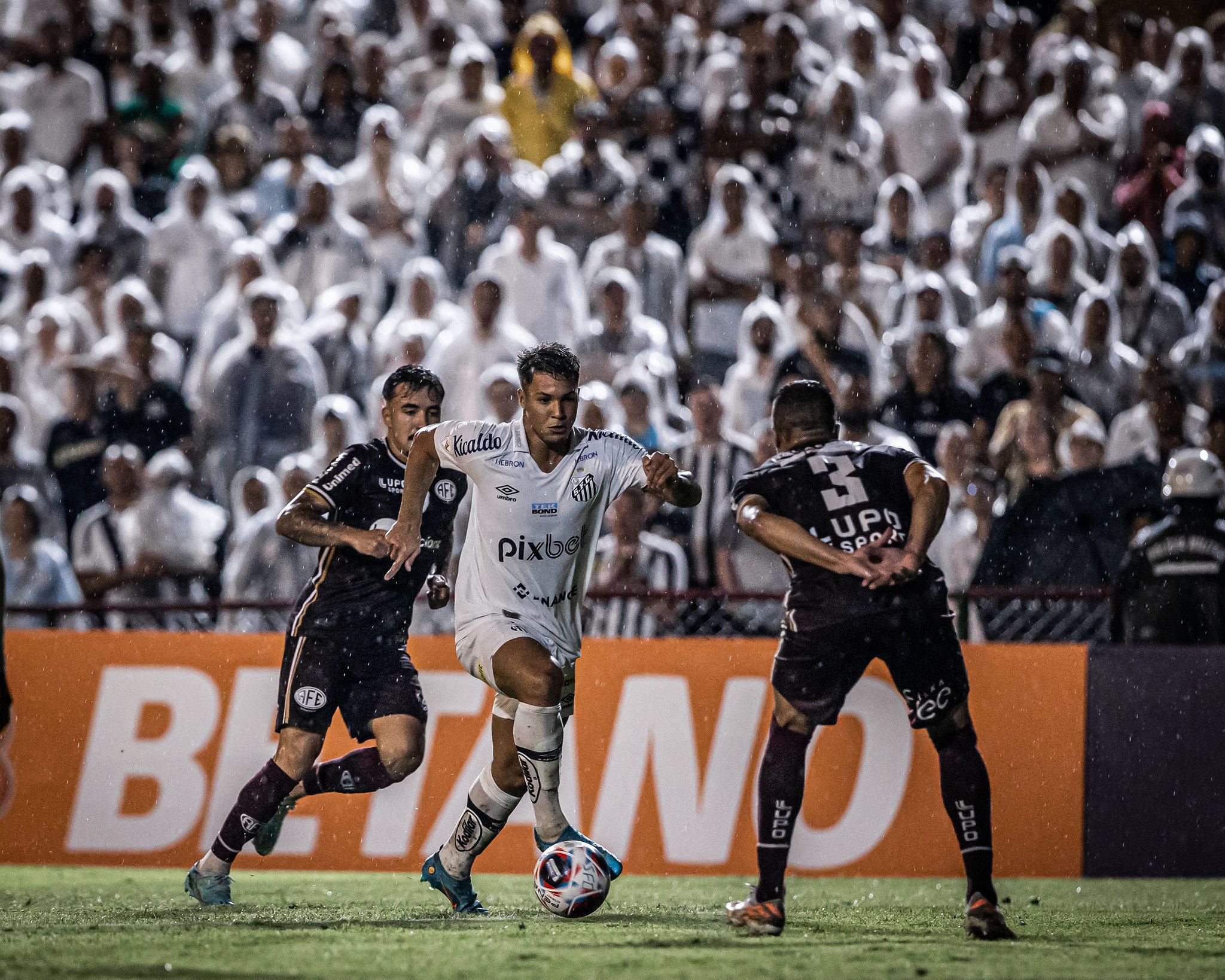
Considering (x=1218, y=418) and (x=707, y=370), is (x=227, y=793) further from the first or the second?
(x=1218, y=418)

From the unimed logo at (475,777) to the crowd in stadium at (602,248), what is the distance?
78 cm

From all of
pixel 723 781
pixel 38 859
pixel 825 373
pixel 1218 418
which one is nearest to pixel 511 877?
pixel 723 781

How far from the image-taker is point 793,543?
286 inches

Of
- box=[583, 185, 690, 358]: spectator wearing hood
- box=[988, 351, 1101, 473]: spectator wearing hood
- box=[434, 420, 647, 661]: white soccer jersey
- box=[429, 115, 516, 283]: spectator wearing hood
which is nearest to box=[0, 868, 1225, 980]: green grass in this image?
box=[434, 420, 647, 661]: white soccer jersey

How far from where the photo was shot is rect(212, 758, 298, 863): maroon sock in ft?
27.1

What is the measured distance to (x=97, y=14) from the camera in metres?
18.2

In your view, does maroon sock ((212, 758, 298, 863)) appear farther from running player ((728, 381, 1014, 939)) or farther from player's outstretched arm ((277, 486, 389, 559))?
running player ((728, 381, 1014, 939))

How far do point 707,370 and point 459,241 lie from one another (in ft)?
8.11

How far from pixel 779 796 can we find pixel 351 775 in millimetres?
2195

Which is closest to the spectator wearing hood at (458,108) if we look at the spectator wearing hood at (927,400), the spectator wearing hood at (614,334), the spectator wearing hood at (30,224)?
the spectator wearing hood at (614,334)

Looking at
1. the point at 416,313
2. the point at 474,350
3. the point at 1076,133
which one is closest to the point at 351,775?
the point at 474,350

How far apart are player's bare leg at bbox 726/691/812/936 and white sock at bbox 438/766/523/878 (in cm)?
116

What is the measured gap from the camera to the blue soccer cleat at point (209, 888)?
827 cm

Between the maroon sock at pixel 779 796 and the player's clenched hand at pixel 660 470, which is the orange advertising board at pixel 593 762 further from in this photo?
the player's clenched hand at pixel 660 470
